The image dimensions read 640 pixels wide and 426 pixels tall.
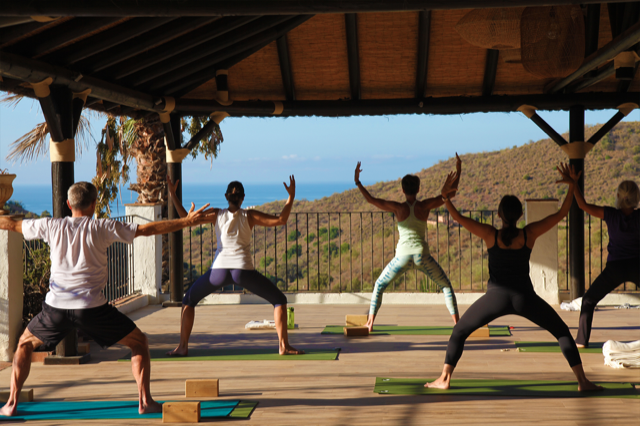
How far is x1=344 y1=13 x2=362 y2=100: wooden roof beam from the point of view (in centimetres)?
728

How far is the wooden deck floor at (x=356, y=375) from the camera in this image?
3709mm

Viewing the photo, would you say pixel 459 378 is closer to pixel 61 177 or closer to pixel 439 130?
pixel 61 177

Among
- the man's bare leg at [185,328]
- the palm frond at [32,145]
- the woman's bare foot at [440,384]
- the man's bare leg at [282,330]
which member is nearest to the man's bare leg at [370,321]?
the man's bare leg at [282,330]

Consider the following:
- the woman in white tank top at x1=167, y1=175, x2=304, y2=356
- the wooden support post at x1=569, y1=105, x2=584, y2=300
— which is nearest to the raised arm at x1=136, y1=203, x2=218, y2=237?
the woman in white tank top at x1=167, y1=175, x2=304, y2=356

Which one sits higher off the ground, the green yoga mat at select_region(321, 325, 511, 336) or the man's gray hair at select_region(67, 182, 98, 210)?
the man's gray hair at select_region(67, 182, 98, 210)

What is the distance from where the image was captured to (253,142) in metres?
96.9

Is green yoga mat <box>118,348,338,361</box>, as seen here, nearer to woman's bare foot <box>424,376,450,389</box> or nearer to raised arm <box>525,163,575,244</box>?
woman's bare foot <box>424,376,450,389</box>

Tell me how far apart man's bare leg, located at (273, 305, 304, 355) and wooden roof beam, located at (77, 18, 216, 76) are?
2522mm

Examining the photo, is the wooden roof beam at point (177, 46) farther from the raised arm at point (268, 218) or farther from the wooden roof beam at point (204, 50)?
the raised arm at point (268, 218)

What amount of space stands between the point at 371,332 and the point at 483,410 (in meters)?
2.52

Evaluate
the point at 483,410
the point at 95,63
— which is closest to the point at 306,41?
the point at 95,63

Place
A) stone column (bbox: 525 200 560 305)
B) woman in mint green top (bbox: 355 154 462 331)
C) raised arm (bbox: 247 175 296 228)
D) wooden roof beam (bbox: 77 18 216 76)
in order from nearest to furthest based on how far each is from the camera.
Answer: raised arm (bbox: 247 175 296 228) → wooden roof beam (bbox: 77 18 216 76) → woman in mint green top (bbox: 355 154 462 331) → stone column (bbox: 525 200 560 305)

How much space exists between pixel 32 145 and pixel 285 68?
159 inches

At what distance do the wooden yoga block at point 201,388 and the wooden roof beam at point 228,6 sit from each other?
229 cm
